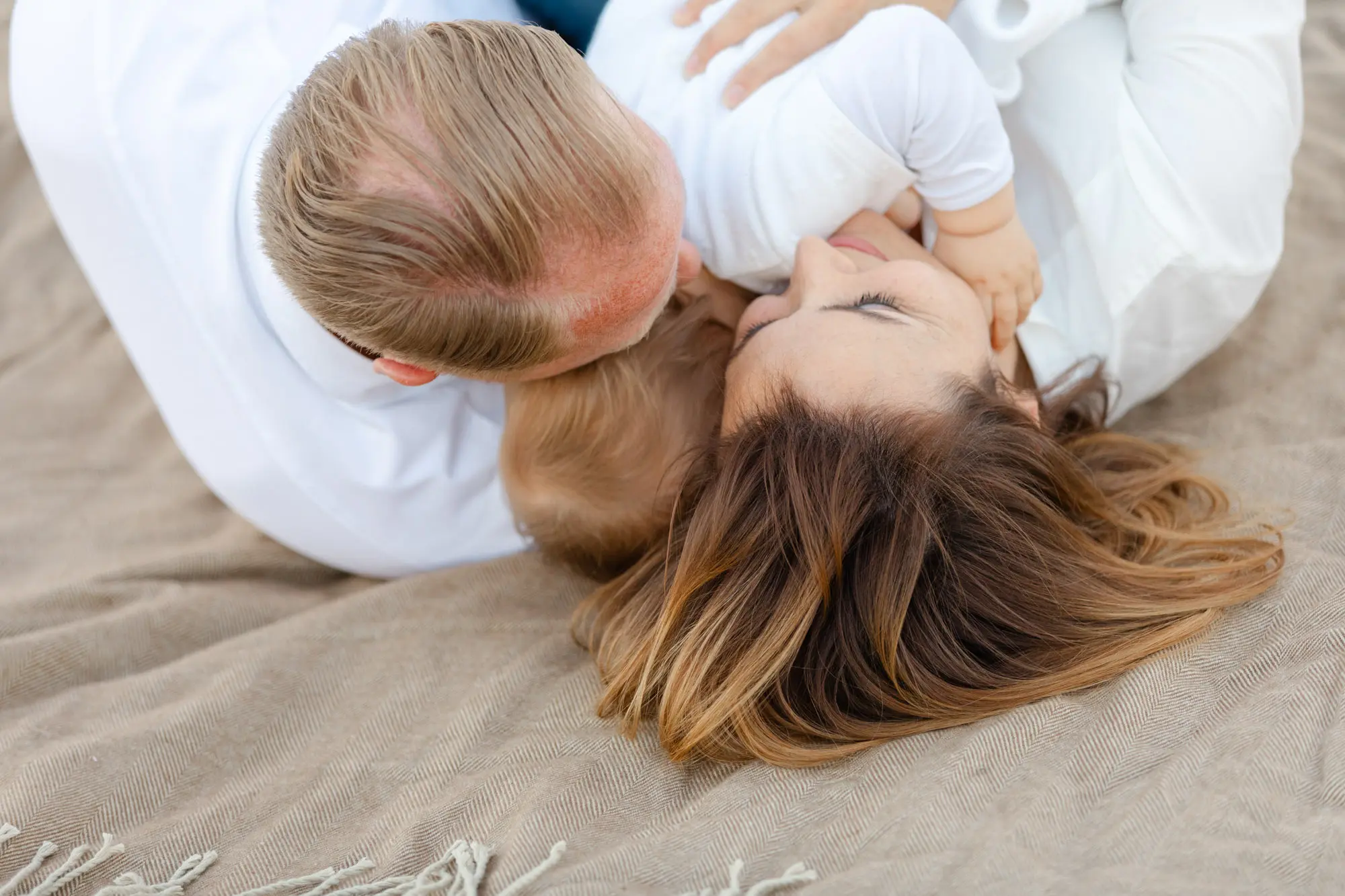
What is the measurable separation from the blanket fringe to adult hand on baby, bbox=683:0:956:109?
32.6 inches

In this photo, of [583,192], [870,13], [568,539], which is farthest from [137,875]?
[870,13]

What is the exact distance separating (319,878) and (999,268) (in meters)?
0.97

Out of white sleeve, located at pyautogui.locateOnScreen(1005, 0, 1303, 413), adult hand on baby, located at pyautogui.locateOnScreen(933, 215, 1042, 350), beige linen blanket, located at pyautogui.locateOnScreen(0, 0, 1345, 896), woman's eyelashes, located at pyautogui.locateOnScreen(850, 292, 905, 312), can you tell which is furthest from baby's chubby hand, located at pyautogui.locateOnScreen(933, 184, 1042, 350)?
beige linen blanket, located at pyautogui.locateOnScreen(0, 0, 1345, 896)

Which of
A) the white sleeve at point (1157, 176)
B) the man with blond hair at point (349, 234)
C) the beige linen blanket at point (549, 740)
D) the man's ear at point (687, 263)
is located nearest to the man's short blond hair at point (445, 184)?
the man with blond hair at point (349, 234)

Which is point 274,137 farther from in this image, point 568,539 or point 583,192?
point 568,539

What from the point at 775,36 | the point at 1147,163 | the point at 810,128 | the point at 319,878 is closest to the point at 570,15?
the point at 775,36

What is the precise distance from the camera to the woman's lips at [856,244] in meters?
1.20

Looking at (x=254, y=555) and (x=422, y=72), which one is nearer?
(x=422, y=72)

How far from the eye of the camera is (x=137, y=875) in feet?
2.76

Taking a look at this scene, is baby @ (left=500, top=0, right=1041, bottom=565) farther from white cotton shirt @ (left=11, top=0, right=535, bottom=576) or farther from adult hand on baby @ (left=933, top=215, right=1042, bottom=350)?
white cotton shirt @ (left=11, top=0, right=535, bottom=576)

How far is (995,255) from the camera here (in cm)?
122

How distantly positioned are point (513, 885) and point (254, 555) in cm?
75

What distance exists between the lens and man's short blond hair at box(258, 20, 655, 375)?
32.1 inches

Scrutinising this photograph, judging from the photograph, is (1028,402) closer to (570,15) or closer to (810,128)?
(810,128)
